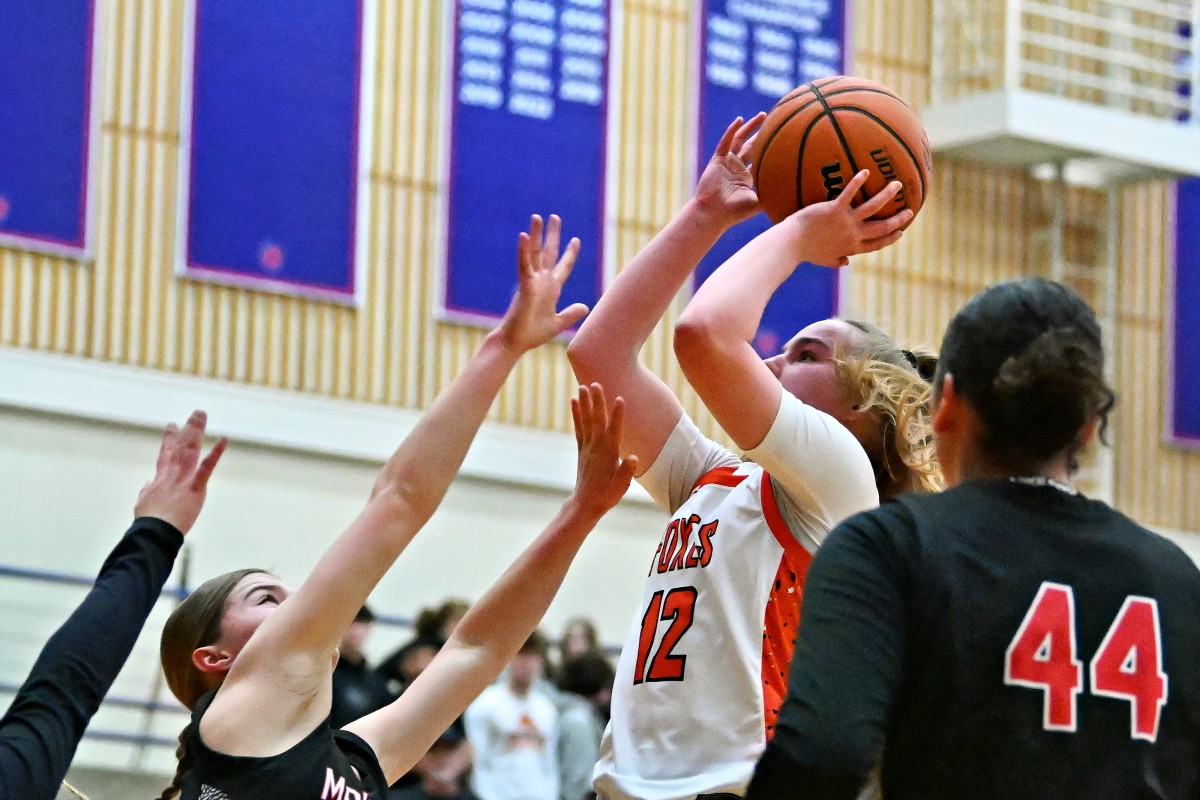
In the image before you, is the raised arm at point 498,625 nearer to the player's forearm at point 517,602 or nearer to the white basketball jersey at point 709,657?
the player's forearm at point 517,602

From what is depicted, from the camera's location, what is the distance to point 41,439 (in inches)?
381

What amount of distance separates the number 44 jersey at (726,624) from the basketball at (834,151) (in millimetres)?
582

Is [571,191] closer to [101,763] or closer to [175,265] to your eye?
[175,265]

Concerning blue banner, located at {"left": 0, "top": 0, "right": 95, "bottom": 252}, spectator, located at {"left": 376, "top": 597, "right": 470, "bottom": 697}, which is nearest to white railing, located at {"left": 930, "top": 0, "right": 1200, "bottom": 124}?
blue banner, located at {"left": 0, "top": 0, "right": 95, "bottom": 252}

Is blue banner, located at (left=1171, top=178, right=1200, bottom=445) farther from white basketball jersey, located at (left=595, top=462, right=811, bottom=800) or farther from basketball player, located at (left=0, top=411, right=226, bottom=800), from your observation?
basketball player, located at (left=0, top=411, right=226, bottom=800)

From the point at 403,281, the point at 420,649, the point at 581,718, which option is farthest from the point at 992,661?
the point at 403,281

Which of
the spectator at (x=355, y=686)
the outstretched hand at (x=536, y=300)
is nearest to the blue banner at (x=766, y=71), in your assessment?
the spectator at (x=355, y=686)

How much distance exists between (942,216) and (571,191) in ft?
9.88

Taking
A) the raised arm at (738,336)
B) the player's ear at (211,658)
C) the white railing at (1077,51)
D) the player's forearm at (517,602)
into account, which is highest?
the white railing at (1077,51)

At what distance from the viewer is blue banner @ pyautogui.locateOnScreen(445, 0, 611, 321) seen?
11031 mm

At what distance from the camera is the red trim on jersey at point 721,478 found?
3.39 metres

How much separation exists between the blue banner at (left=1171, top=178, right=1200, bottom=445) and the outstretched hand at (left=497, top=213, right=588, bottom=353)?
430 inches

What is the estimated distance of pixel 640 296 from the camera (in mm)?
3354

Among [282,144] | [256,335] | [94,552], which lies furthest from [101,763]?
[282,144]
